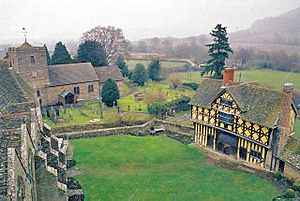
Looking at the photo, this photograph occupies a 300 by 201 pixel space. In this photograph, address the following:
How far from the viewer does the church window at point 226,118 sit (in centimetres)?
2641

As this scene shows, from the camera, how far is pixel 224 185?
2198cm

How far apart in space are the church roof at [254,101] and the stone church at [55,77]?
2195 centimetres

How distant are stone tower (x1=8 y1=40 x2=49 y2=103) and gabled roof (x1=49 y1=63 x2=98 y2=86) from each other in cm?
157

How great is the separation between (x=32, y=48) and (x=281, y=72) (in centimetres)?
4082

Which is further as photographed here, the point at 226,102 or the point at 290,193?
the point at 226,102

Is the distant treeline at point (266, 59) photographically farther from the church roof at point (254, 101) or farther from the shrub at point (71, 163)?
the shrub at point (71, 163)

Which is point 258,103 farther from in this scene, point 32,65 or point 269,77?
point 32,65

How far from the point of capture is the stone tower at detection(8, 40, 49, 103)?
4056 centimetres

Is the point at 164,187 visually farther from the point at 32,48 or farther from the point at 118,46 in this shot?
the point at 118,46

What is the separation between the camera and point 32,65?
41.6m

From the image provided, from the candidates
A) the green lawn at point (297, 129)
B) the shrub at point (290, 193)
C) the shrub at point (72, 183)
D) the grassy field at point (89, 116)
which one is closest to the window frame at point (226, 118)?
the shrub at point (290, 193)

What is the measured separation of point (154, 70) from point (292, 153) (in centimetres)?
3985

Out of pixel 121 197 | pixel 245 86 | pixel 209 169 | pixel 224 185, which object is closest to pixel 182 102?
pixel 245 86

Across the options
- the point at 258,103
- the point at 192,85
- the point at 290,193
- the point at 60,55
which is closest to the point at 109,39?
the point at 60,55
